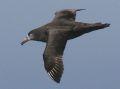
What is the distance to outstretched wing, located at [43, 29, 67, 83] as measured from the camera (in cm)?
2670

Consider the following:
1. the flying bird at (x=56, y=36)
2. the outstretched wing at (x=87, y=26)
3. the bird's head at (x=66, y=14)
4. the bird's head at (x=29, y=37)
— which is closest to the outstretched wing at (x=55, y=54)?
the flying bird at (x=56, y=36)

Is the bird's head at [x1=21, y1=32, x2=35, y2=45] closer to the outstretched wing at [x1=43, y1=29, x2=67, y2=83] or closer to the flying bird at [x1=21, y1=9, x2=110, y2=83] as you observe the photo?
the flying bird at [x1=21, y1=9, x2=110, y2=83]

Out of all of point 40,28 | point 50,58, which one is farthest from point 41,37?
point 50,58

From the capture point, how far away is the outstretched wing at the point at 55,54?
2670 centimetres

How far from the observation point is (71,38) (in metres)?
28.5

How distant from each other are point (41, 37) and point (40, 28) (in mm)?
512

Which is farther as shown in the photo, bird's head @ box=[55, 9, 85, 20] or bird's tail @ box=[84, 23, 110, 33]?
bird's head @ box=[55, 9, 85, 20]

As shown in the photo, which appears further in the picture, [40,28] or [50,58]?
[40,28]

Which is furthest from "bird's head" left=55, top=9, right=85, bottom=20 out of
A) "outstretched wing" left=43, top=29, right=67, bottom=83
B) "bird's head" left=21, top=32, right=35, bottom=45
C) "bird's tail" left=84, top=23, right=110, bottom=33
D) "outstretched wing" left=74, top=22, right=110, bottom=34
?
"bird's tail" left=84, top=23, right=110, bottom=33

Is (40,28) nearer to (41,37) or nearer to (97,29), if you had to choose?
(41,37)

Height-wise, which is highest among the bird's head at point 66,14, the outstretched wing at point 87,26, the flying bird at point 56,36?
the outstretched wing at point 87,26

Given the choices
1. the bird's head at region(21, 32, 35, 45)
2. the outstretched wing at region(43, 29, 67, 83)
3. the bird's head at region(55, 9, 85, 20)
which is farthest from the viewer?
the bird's head at region(55, 9, 85, 20)

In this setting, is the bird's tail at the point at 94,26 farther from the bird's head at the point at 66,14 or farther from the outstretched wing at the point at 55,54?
the bird's head at the point at 66,14

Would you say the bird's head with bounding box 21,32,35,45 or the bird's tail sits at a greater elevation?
the bird's tail
